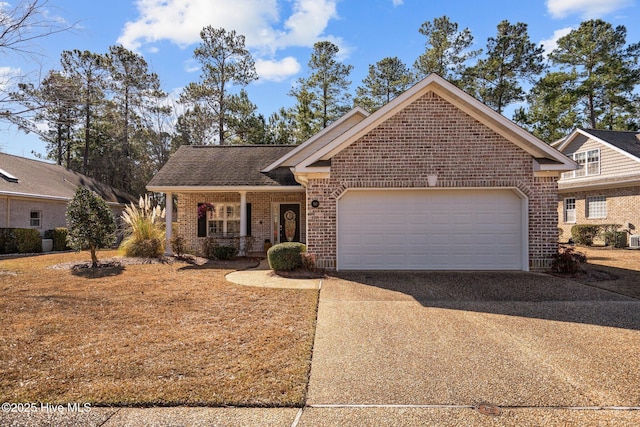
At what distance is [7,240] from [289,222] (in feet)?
41.3

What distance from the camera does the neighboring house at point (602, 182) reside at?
17.5m

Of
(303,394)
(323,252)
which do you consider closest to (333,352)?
(303,394)

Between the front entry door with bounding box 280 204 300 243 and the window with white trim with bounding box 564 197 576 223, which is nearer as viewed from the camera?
the front entry door with bounding box 280 204 300 243

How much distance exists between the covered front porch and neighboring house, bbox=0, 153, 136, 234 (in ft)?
27.6

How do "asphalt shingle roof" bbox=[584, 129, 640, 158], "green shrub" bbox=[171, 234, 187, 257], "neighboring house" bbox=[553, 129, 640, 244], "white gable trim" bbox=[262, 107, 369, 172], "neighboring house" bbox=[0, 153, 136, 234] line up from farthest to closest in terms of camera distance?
"asphalt shingle roof" bbox=[584, 129, 640, 158] → "neighboring house" bbox=[553, 129, 640, 244] → "neighboring house" bbox=[0, 153, 136, 234] → "white gable trim" bbox=[262, 107, 369, 172] → "green shrub" bbox=[171, 234, 187, 257]

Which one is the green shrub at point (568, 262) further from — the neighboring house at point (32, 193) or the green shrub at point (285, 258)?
the neighboring house at point (32, 193)

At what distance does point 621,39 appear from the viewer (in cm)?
3009

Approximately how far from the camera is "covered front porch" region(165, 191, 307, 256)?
15.9m

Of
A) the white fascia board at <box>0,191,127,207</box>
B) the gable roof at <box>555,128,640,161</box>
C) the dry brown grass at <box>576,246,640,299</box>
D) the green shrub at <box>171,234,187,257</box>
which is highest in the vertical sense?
the gable roof at <box>555,128,640,161</box>

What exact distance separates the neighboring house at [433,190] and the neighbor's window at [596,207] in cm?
1255

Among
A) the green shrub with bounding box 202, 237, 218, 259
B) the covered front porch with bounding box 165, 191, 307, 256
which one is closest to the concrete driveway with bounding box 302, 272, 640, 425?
the green shrub with bounding box 202, 237, 218, 259

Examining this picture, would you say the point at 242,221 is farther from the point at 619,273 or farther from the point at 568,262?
the point at 619,273

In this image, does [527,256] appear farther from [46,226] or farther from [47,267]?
[46,226]

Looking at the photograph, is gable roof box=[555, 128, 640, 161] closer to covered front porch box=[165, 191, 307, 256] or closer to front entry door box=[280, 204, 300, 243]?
covered front porch box=[165, 191, 307, 256]
